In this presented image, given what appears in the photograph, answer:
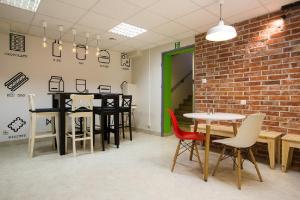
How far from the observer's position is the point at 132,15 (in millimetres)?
3557

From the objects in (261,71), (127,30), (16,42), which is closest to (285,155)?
(261,71)

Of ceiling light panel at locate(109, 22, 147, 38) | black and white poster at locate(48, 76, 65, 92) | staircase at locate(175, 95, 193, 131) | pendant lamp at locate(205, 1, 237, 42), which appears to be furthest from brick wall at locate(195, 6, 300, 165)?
black and white poster at locate(48, 76, 65, 92)

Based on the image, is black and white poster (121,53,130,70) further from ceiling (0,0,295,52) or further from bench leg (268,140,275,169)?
bench leg (268,140,275,169)

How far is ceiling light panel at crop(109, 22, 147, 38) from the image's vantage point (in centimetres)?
417

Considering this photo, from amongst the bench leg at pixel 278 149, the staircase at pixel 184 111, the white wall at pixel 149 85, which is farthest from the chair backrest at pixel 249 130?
the staircase at pixel 184 111

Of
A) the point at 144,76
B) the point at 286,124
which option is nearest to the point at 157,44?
the point at 144,76

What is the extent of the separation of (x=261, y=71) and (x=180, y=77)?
4.04m

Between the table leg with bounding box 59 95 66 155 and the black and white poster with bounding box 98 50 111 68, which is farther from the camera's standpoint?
the black and white poster with bounding box 98 50 111 68

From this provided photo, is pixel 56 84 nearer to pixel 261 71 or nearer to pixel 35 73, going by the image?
pixel 35 73

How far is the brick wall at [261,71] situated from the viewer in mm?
3084

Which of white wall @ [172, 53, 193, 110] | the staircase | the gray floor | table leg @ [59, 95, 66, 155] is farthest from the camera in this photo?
white wall @ [172, 53, 193, 110]

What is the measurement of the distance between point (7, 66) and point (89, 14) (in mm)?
2446

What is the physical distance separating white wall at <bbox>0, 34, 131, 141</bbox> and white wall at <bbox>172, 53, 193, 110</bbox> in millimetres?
2676

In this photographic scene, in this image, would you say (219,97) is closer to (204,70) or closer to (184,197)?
(204,70)
